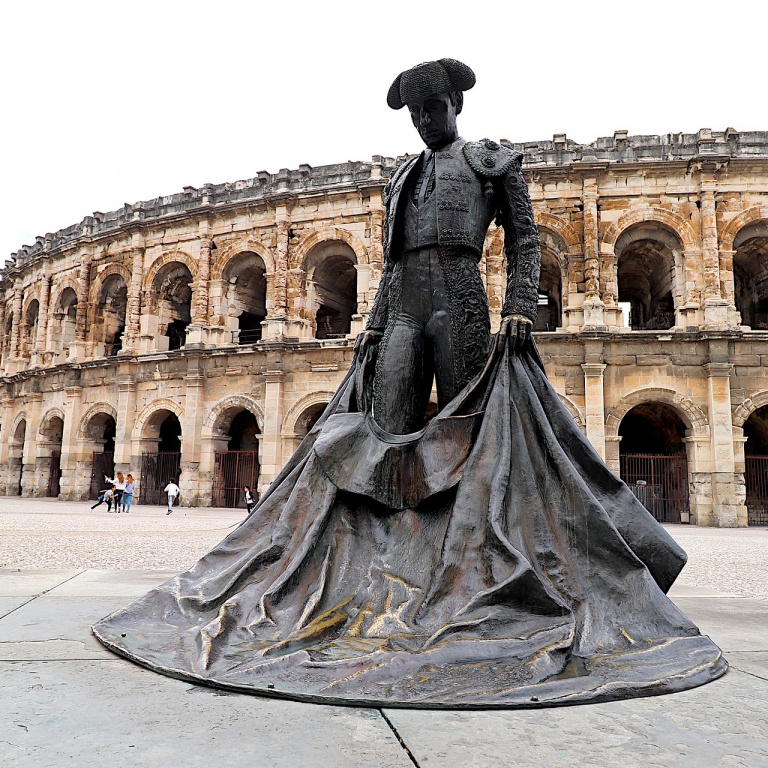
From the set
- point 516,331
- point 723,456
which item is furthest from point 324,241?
point 516,331

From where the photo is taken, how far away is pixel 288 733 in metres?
1.56

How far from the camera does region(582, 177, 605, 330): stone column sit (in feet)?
54.1

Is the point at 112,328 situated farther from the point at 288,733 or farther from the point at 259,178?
the point at 288,733

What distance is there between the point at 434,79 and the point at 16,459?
1065 inches

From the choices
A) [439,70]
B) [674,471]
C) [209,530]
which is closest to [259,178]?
[209,530]

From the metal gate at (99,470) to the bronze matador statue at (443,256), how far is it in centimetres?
2129

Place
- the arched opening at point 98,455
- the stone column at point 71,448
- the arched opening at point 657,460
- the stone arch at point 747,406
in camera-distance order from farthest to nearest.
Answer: the arched opening at point 98,455, the stone column at point 71,448, the arched opening at point 657,460, the stone arch at point 747,406

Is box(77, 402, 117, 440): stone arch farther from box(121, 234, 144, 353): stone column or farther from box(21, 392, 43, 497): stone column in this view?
box(21, 392, 43, 497): stone column

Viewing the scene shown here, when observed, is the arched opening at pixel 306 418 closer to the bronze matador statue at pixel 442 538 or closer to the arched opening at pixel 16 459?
the arched opening at pixel 16 459

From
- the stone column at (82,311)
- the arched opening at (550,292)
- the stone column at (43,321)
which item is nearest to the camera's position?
the arched opening at (550,292)

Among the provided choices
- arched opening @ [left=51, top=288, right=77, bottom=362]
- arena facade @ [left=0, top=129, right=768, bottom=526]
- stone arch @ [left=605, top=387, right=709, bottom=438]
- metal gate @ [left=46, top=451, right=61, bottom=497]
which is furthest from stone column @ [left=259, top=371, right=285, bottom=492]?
metal gate @ [left=46, top=451, right=61, bottom=497]

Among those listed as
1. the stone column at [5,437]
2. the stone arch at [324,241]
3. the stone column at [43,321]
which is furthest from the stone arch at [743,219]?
the stone column at [5,437]

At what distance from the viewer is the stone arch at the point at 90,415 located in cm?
2122

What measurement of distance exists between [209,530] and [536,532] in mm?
9241
